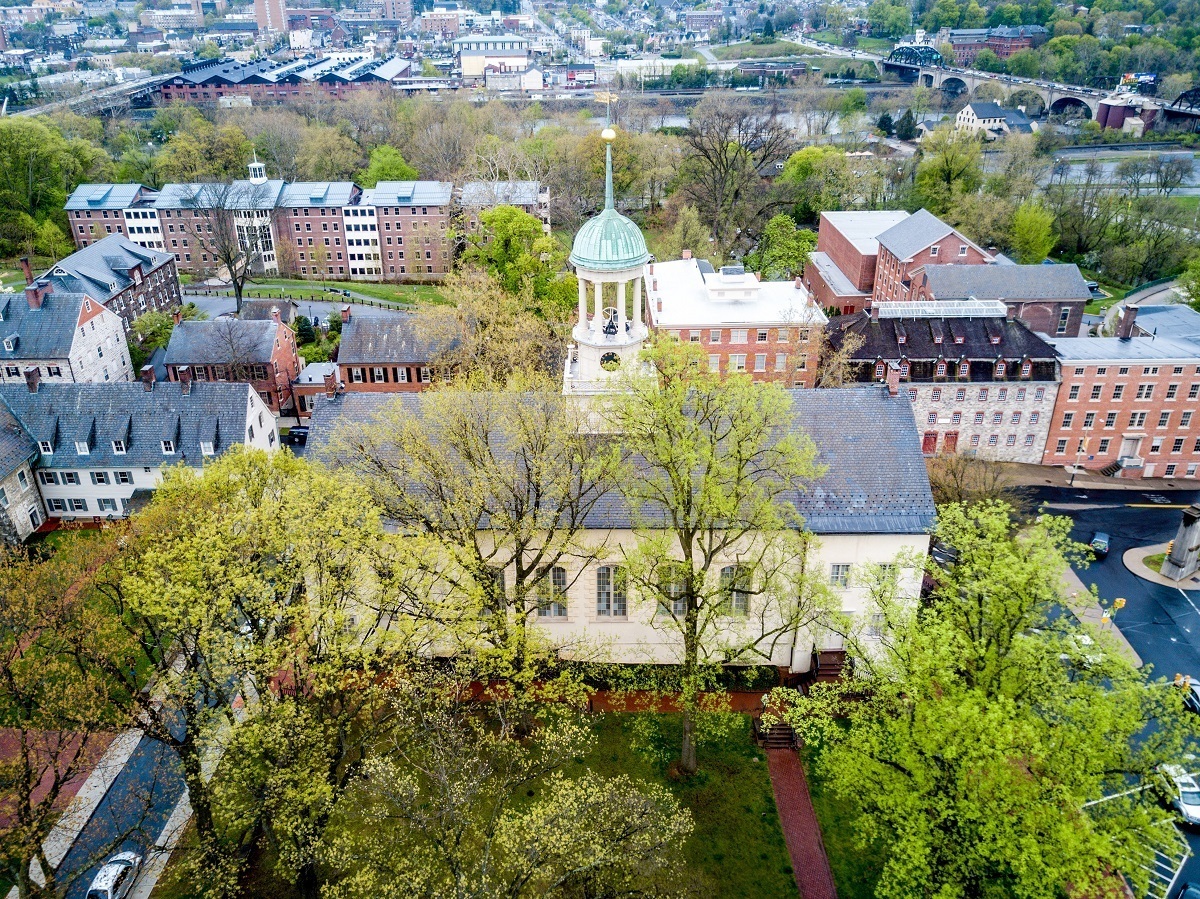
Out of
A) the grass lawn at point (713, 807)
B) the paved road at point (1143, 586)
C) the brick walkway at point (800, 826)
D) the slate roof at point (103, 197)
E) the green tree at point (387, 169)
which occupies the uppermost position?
the green tree at point (387, 169)

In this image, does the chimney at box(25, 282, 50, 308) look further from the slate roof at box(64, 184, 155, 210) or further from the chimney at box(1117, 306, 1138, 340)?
the chimney at box(1117, 306, 1138, 340)

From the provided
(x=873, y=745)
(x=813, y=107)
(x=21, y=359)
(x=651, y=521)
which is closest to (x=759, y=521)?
(x=651, y=521)

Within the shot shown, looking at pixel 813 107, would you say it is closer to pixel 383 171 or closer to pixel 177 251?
pixel 383 171

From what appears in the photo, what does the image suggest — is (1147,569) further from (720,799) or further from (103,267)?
(103,267)

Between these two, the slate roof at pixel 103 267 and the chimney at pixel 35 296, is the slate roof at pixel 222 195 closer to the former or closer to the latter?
the slate roof at pixel 103 267

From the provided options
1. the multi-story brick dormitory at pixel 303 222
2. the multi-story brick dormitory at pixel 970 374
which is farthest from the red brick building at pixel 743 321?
the multi-story brick dormitory at pixel 303 222

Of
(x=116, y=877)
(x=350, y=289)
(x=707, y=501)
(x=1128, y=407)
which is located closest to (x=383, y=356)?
(x=350, y=289)

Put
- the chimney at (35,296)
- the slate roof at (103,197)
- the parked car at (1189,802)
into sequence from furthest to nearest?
the slate roof at (103,197), the chimney at (35,296), the parked car at (1189,802)
